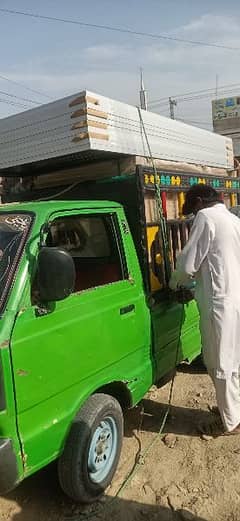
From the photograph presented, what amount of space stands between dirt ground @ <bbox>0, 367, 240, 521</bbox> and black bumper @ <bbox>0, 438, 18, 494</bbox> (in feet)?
2.29

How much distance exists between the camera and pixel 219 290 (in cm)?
341

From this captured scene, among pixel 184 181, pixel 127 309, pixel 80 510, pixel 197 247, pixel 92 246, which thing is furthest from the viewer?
pixel 184 181

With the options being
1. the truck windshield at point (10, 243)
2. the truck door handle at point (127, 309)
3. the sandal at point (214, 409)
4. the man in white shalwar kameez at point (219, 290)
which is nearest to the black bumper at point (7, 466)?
the truck windshield at point (10, 243)

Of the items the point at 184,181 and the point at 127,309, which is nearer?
the point at 127,309

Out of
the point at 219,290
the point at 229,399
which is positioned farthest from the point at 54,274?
the point at 229,399

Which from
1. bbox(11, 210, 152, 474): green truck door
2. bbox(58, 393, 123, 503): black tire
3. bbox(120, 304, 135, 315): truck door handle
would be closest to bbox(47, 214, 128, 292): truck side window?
bbox(11, 210, 152, 474): green truck door

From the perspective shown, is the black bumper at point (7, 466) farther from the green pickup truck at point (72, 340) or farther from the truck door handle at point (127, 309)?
the truck door handle at point (127, 309)

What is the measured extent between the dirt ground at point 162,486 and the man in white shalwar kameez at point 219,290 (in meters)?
0.35

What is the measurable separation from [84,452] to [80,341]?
65 centimetres

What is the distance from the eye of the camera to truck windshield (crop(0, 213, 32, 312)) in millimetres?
2420

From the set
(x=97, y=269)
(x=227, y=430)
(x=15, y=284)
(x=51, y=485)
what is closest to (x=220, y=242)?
(x=97, y=269)

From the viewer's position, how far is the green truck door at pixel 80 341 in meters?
2.35

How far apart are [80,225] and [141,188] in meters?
0.53

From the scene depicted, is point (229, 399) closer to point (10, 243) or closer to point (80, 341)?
point (80, 341)
